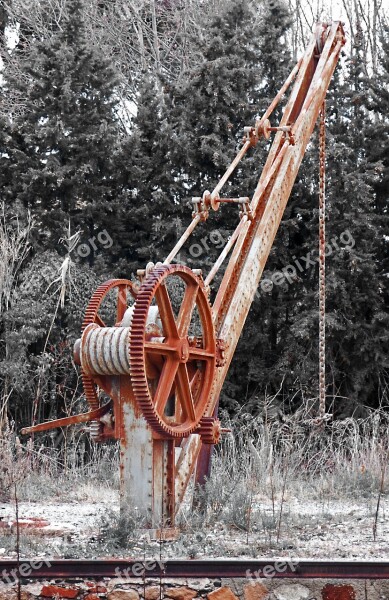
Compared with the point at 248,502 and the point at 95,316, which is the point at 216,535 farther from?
the point at 95,316

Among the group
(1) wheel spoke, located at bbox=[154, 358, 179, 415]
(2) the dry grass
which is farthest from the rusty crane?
(2) the dry grass

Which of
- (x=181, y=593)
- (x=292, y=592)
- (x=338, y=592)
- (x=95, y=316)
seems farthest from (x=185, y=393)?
(x=338, y=592)

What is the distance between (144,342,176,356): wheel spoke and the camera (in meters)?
5.65

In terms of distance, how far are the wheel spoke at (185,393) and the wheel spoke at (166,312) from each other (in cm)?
23

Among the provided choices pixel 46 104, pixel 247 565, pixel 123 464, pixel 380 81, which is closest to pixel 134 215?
pixel 46 104

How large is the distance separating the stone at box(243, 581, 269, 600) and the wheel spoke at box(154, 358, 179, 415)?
1291 millimetres

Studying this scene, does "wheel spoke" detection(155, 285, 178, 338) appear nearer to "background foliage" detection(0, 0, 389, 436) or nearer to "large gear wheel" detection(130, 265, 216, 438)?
"large gear wheel" detection(130, 265, 216, 438)

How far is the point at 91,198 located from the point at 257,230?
8.82 m

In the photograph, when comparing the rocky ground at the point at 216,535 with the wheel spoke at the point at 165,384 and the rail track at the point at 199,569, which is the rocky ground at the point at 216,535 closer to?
the rail track at the point at 199,569

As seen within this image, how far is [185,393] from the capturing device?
6.07 metres

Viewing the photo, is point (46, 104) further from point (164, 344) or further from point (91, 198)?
point (164, 344)

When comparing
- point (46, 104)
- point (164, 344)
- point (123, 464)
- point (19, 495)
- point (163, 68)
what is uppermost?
point (163, 68)

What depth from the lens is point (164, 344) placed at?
5.82 meters

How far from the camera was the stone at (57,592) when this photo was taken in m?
4.95
